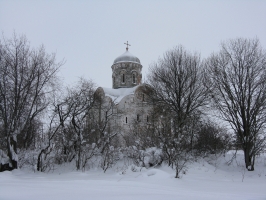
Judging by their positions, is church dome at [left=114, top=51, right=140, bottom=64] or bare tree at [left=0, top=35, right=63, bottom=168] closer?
bare tree at [left=0, top=35, right=63, bottom=168]

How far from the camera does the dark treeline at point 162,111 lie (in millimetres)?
13031

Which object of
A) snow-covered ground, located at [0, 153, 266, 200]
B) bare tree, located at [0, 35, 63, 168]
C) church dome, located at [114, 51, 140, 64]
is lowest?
snow-covered ground, located at [0, 153, 266, 200]

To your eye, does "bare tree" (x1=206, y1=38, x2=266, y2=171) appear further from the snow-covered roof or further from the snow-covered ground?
the snow-covered roof

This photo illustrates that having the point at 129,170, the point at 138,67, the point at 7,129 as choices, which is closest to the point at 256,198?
the point at 129,170

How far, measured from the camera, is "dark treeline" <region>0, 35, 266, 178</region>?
42.8 feet

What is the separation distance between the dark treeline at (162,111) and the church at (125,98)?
5339 mm

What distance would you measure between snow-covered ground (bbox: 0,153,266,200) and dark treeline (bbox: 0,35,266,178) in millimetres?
964

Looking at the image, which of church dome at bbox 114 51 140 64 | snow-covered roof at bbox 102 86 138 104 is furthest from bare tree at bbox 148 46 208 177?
church dome at bbox 114 51 140 64

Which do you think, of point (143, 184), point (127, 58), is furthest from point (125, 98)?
point (143, 184)

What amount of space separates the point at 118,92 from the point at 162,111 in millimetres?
11773

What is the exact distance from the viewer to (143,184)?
25.7 feet

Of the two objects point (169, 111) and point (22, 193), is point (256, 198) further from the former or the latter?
point (169, 111)

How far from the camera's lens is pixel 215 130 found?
18078 millimetres

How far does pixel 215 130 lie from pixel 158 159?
656cm
